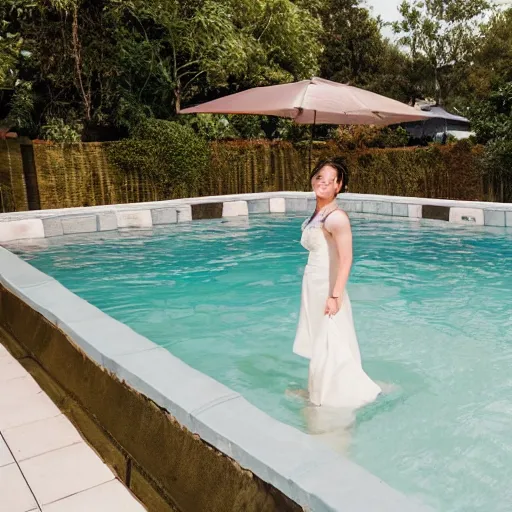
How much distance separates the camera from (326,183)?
9.66ft

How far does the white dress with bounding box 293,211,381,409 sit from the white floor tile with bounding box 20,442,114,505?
4.05ft

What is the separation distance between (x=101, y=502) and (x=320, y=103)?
25.0ft

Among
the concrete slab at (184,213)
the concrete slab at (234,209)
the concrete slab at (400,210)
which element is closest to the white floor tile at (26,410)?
the concrete slab at (184,213)

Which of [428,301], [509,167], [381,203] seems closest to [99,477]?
[428,301]

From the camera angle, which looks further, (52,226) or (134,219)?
(134,219)

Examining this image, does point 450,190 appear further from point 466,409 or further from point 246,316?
point 466,409

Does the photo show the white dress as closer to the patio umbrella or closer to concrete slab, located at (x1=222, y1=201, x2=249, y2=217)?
the patio umbrella

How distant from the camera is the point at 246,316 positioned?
5855mm

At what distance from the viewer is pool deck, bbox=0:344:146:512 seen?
2.43 m

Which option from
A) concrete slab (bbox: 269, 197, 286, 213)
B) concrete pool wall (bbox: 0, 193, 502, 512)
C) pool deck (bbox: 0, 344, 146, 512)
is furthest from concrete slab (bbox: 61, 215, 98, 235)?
pool deck (bbox: 0, 344, 146, 512)

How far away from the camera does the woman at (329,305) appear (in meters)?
2.94

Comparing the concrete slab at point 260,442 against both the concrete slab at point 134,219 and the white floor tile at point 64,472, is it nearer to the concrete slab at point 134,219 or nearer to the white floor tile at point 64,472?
the white floor tile at point 64,472

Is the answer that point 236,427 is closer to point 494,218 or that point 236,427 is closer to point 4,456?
point 4,456

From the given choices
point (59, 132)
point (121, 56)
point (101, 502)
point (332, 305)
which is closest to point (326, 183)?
point (332, 305)
